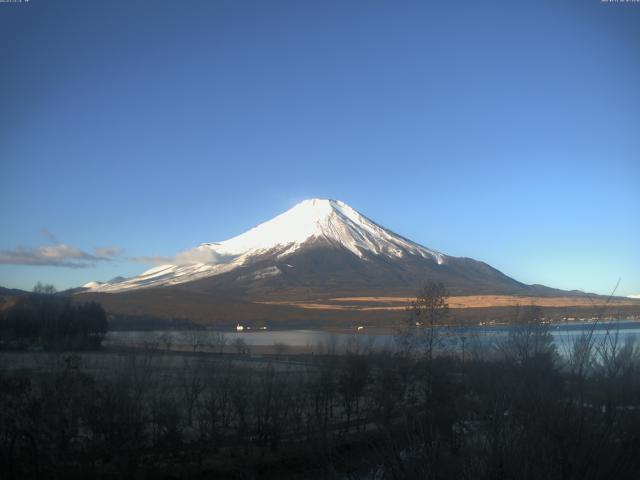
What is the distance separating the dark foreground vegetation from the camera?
5.92 m

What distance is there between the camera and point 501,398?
7258 millimetres

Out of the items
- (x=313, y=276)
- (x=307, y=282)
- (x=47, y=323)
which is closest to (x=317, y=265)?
(x=313, y=276)

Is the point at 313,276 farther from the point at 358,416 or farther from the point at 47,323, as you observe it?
the point at 358,416

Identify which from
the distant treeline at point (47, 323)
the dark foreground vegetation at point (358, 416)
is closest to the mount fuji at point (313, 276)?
the distant treeline at point (47, 323)

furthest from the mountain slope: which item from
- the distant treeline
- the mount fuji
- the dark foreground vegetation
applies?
the dark foreground vegetation

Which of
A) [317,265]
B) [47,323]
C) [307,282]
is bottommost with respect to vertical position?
[47,323]

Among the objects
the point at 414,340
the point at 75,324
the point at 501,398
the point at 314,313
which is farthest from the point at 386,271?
the point at 501,398

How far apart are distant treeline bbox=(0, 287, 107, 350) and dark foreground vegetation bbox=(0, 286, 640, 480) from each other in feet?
28.8

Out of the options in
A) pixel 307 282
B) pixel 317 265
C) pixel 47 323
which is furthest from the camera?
pixel 317 265

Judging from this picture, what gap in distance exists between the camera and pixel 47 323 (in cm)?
4144

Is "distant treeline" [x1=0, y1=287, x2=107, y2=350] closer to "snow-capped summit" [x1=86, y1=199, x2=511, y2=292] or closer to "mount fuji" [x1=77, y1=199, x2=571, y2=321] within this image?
"mount fuji" [x1=77, y1=199, x2=571, y2=321]

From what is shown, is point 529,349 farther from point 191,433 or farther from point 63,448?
point 63,448

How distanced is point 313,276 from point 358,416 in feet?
453

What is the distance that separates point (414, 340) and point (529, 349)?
31.7 feet
